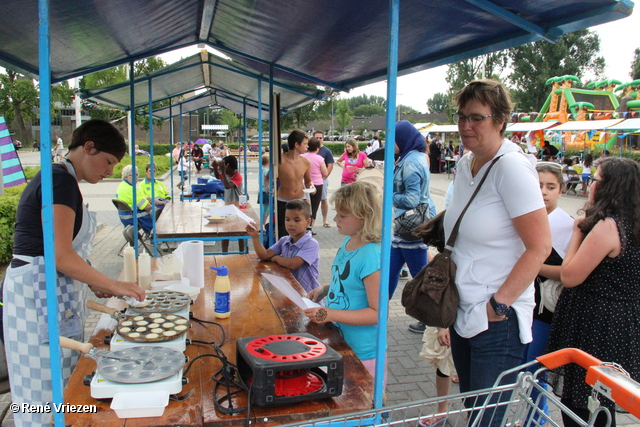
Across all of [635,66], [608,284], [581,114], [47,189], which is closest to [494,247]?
[608,284]

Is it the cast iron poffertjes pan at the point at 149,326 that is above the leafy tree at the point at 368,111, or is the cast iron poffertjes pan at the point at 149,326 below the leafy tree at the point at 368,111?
below

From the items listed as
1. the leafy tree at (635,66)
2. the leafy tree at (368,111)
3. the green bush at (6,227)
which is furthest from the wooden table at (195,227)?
the leafy tree at (368,111)

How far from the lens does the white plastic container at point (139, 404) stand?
4.88ft

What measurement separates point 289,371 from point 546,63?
45.8m

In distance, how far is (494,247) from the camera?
6.12ft

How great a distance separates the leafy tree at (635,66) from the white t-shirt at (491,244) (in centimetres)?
4976

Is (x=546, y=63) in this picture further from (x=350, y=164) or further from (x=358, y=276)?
(x=358, y=276)

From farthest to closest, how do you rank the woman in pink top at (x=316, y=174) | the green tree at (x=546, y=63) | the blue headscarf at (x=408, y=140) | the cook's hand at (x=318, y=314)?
the green tree at (x=546, y=63) → the woman in pink top at (x=316, y=174) → the blue headscarf at (x=408, y=140) → the cook's hand at (x=318, y=314)

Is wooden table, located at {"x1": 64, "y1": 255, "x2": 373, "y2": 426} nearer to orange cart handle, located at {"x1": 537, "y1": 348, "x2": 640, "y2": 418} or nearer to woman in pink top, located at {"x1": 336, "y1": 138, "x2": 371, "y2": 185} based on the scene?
orange cart handle, located at {"x1": 537, "y1": 348, "x2": 640, "y2": 418}

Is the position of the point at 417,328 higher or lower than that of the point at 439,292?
lower

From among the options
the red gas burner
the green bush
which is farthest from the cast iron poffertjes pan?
the green bush

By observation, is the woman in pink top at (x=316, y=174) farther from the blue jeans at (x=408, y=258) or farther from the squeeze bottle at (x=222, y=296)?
the squeeze bottle at (x=222, y=296)

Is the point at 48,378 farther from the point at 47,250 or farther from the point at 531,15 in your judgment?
the point at 531,15

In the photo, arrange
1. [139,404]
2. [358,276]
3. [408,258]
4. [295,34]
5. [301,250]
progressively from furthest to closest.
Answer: [408,258] < [301,250] < [295,34] < [358,276] < [139,404]
